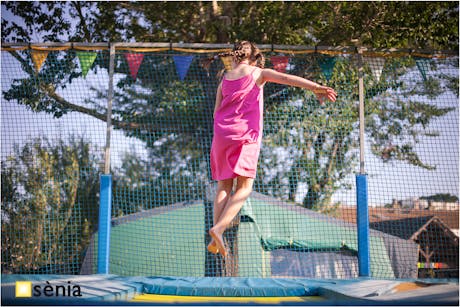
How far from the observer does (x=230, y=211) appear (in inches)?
106

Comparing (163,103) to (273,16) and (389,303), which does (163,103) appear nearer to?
(273,16)

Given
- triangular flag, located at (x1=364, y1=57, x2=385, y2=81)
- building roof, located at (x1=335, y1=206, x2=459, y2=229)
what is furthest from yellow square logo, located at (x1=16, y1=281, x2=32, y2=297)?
building roof, located at (x1=335, y1=206, x2=459, y2=229)

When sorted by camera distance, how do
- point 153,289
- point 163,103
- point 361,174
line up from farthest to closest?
point 163,103 → point 361,174 → point 153,289

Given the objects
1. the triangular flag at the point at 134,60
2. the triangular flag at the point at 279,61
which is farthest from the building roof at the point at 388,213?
the triangular flag at the point at 134,60

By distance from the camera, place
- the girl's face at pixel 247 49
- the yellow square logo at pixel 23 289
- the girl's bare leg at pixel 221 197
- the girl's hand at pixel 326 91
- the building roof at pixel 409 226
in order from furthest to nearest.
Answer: the building roof at pixel 409 226
the girl's face at pixel 247 49
the girl's bare leg at pixel 221 197
the girl's hand at pixel 326 91
the yellow square logo at pixel 23 289

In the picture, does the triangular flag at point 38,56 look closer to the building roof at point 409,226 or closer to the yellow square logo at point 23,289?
the yellow square logo at point 23,289

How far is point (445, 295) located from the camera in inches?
87.3

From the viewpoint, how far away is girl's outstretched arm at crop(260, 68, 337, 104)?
2729mm

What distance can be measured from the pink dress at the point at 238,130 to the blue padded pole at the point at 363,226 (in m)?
2.22

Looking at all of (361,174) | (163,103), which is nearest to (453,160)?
(361,174)

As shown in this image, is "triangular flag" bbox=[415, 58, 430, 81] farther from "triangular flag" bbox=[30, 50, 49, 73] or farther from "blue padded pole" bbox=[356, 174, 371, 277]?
"triangular flag" bbox=[30, 50, 49, 73]

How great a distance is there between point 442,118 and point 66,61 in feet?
16.5

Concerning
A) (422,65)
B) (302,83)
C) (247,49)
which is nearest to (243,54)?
(247,49)

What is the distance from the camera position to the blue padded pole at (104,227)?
4496 mm
